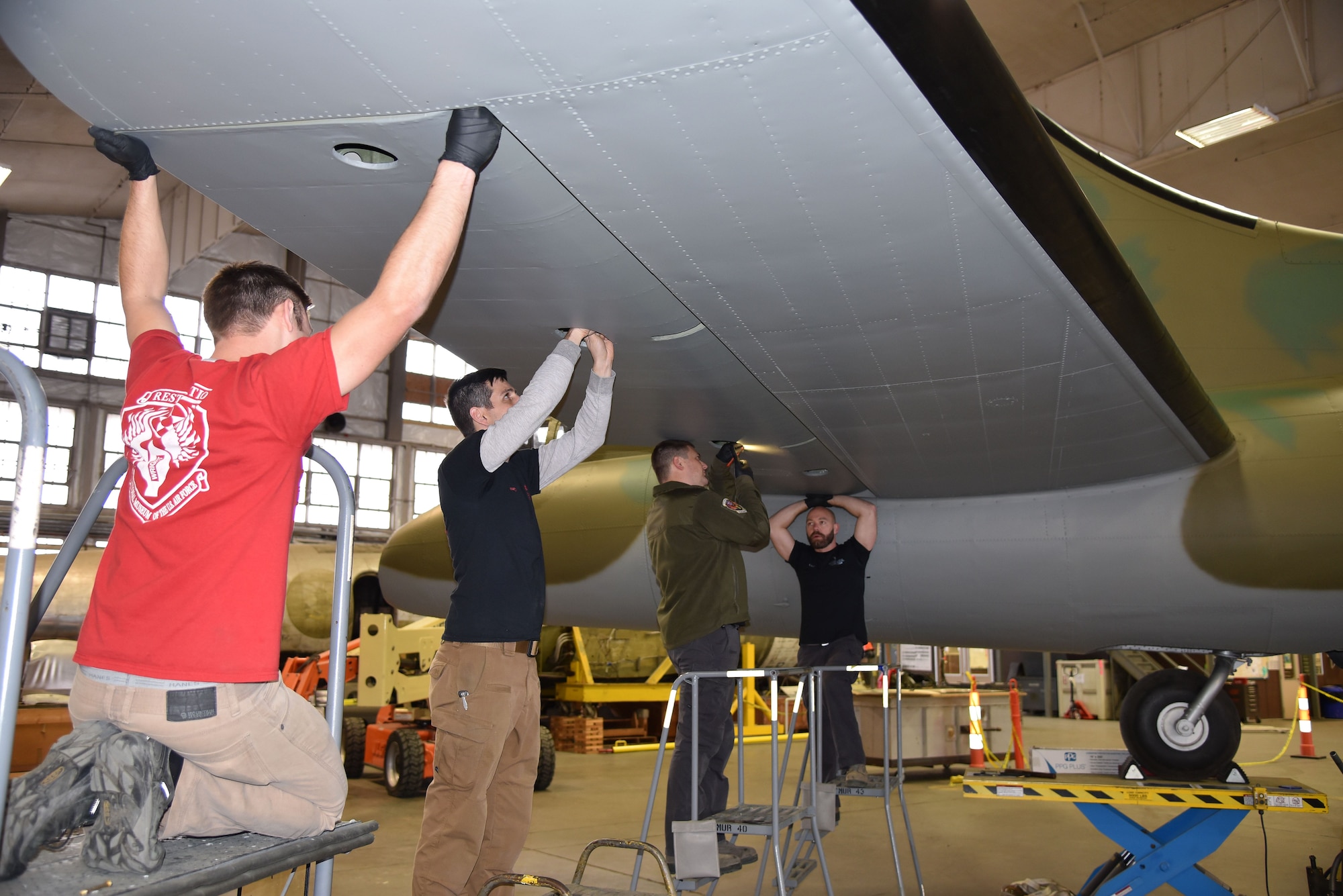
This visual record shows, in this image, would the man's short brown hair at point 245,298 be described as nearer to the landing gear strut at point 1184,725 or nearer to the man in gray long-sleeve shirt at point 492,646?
the man in gray long-sleeve shirt at point 492,646

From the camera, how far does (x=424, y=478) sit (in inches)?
1201

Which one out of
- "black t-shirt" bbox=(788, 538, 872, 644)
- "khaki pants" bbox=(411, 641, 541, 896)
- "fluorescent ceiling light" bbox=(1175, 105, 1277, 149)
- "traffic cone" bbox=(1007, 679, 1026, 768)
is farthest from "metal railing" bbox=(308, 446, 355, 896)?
"fluorescent ceiling light" bbox=(1175, 105, 1277, 149)

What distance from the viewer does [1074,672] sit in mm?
19828

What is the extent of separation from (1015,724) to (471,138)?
1063 cm

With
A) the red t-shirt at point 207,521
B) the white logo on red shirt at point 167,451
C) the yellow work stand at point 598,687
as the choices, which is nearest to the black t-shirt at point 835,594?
the red t-shirt at point 207,521

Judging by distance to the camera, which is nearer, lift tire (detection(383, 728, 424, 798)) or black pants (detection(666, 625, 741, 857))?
black pants (detection(666, 625, 741, 857))

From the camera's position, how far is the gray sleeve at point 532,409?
337 centimetres

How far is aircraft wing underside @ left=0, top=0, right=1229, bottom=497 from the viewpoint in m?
1.93

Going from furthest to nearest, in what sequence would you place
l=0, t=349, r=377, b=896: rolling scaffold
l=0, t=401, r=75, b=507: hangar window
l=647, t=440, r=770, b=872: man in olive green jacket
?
1. l=0, t=401, r=75, b=507: hangar window
2. l=647, t=440, r=770, b=872: man in olive green jacket
3. l=0, t=349, r=377, b=896: rolling scaffold

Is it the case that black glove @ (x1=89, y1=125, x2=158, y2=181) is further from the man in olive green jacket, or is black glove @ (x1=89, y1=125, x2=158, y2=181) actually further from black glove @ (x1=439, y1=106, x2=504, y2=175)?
the man in olive green jacket

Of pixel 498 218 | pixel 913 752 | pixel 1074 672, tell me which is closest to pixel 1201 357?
pixel 498 218

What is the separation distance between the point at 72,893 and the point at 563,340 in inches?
A: 93.6

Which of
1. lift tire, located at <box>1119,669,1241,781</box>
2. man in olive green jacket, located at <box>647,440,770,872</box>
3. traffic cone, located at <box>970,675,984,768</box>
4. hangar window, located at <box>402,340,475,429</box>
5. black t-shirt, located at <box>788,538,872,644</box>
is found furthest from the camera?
hangar window, located at <box>402,340,475,429</box>

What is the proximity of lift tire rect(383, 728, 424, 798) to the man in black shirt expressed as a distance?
468 centimetres
